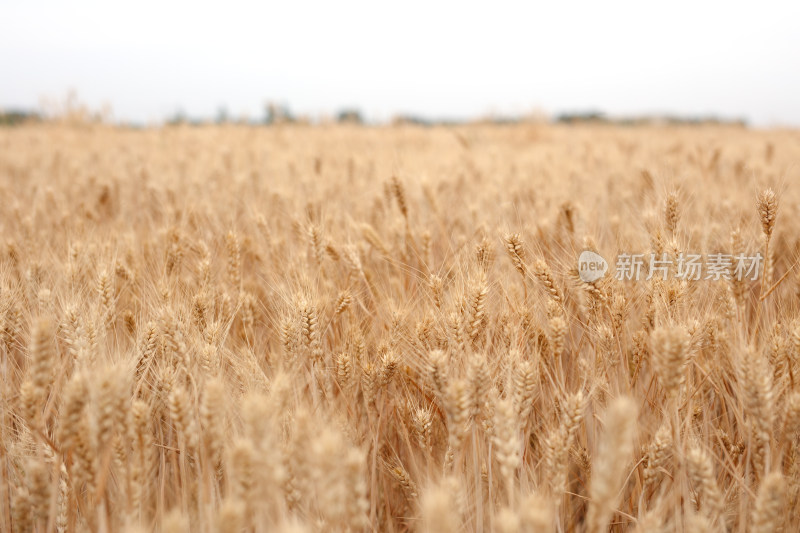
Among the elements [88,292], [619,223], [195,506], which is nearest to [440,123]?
[619,223]

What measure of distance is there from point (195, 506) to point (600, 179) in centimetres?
334

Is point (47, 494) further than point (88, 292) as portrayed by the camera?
No

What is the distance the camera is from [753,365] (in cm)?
104

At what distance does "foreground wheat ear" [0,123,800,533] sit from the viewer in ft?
3.04

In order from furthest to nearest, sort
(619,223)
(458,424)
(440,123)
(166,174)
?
(440,123) → (166,174) → (619,223) → (458,424)

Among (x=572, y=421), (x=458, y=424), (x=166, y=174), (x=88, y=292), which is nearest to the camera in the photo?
(x=458, y=424)

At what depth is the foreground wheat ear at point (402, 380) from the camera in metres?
0.93

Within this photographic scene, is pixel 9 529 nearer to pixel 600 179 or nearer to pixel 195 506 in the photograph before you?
pixel 195 506

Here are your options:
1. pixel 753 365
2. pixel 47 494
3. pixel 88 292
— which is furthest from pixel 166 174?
pixel 753 365

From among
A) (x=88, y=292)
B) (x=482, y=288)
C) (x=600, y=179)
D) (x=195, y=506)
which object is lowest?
(x=195, y=506)

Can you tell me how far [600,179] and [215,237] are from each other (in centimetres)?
271

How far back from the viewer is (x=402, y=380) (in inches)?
59.3

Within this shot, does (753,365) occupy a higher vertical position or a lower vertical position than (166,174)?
lower

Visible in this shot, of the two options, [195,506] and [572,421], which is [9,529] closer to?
[195,506]
